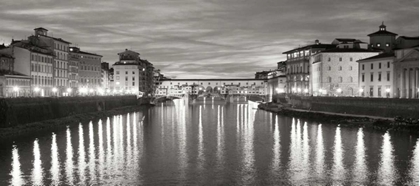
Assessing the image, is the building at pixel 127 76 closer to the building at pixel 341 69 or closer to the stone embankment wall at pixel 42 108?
the stone embankment wall at pixel 42 108

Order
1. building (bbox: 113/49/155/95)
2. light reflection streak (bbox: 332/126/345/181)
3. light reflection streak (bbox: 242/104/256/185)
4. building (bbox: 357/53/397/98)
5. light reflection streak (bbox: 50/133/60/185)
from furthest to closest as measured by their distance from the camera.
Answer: building (bbox: 113/49/155/95)
building (bbox: 357/53/397/98)
light reflection streak (bbox: 332/126/345/181)
light reflection streak (bbox: 242/104/256/185)
light reflection streak (bbox: 50/133/60/185)

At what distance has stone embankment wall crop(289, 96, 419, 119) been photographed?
42.4 metres

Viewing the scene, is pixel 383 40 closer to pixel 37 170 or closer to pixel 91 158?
pixel 91 158

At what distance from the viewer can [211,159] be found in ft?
89.7

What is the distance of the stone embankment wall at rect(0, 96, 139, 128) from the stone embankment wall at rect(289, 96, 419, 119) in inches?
1290

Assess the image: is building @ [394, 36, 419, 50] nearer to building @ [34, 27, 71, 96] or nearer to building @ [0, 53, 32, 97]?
building @ [34, 27, 71, 96]

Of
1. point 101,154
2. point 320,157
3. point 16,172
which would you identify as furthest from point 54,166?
point 320,157

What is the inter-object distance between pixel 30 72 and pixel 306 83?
185 ft

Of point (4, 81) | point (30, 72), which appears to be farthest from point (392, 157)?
point (30, 72)

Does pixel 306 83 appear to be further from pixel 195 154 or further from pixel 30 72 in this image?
pixel 195 154

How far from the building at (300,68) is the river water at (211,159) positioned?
52058mm

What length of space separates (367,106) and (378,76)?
37.5 ft

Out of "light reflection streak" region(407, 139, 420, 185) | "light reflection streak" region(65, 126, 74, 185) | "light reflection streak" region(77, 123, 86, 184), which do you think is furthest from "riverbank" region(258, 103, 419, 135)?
"light reflection streak" region(65, 126, 74, 185)

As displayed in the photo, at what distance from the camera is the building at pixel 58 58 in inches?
2729
